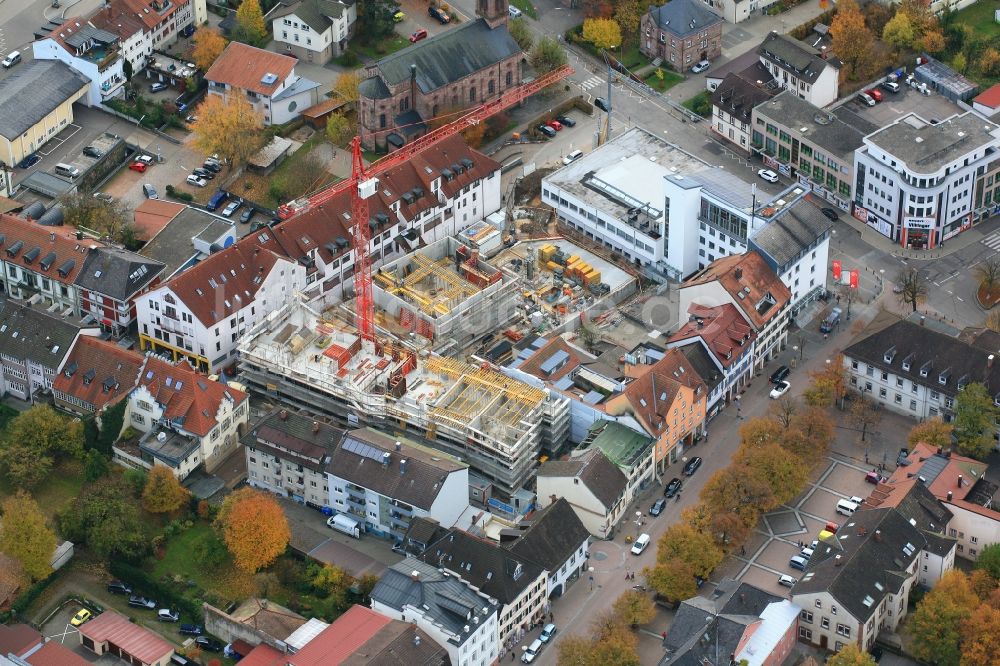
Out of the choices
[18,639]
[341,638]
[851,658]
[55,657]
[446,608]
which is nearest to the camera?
[851,658]

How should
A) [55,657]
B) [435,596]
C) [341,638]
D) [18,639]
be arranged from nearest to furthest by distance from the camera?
[341,638] → [55,657] → [435,596] → [18,639]

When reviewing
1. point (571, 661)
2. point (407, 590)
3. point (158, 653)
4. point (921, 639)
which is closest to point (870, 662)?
point (921, 639)

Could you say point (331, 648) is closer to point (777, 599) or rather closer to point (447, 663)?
point (447, 663)

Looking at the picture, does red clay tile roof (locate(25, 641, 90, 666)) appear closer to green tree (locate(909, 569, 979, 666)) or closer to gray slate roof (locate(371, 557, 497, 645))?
gray slate roof (locate(371, 557, 497, 645))

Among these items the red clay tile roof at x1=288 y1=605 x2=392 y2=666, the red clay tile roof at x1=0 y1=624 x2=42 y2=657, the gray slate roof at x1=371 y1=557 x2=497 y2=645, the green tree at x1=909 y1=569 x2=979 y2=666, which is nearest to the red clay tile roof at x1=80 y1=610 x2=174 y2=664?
the red clay tile roof at x1=0 y1=624 x2=42 y2=657

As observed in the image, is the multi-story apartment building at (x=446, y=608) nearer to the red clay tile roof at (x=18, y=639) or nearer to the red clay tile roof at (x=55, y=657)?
the red clay tile roof at (x=55, y=657)

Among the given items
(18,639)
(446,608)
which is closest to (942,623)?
(446,608)

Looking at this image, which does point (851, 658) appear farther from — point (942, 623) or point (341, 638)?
point (341, 638)
